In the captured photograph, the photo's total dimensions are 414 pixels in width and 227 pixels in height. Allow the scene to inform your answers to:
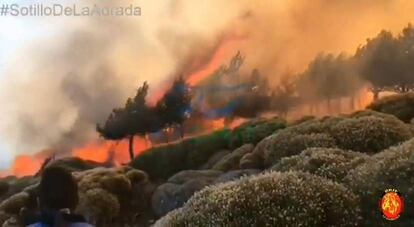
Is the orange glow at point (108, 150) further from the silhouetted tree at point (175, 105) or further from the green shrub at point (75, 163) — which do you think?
the silhouetted tree at point (175, 105)

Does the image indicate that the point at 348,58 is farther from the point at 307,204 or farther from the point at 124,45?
the point at 124,45

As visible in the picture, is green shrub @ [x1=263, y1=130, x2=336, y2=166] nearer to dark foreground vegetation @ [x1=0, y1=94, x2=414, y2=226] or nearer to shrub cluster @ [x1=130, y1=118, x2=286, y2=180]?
dark foreground vegetation @ [x1=0, y1=94, x2=414, y2=226]

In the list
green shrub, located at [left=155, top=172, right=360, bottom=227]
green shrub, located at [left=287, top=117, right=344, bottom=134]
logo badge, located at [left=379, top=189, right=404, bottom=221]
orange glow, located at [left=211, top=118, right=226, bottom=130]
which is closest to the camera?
green shrub, located at [left=155, top=172, right=360, bottom=227]

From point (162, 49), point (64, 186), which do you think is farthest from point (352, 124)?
point (64, 186)

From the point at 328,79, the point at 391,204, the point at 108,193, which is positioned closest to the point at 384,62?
the point at 328,79

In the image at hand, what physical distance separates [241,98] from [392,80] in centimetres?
120

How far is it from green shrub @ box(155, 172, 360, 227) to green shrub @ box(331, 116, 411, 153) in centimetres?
56

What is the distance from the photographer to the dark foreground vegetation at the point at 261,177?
206 inches

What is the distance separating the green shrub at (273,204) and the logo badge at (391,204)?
0.19 metres

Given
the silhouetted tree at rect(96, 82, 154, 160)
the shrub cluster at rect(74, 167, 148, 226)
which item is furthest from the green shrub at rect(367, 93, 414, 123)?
the shrub cluster at rect(74, 167, 148, 226)

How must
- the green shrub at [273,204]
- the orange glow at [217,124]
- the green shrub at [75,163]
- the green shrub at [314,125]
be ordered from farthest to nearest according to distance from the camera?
the green shrub at [314,125], the orange glow at [217,124], the green shrub at [75,163], the green shrub at [273,204]

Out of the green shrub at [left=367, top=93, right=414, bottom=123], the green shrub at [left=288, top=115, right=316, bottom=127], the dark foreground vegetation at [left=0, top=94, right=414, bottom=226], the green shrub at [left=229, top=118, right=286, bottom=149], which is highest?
the green shrub at [left=367, top=93, right=414, bottom=123]

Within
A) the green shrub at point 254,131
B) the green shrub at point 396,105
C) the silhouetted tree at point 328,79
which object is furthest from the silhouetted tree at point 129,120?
the green shrub at point 396,105

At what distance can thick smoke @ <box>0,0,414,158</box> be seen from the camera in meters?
5.54
